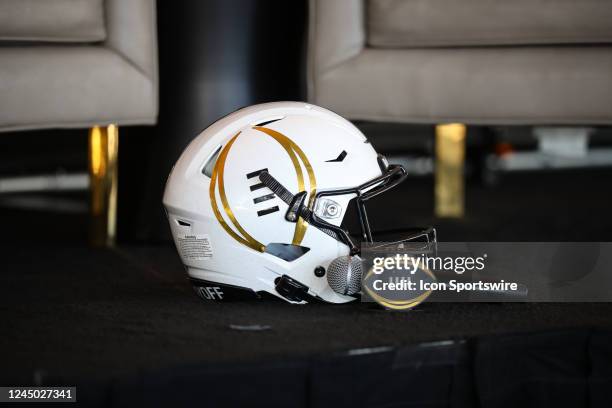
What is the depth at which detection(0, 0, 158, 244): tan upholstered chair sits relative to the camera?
5.18 ft

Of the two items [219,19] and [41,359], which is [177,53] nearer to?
[219,19]

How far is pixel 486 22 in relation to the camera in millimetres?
1701

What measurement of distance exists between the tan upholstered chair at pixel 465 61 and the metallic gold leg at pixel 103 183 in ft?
1.46

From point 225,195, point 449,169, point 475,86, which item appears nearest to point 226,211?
point 225,195

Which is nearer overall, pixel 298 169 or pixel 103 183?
pixel 298 169

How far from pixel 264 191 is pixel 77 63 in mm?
637

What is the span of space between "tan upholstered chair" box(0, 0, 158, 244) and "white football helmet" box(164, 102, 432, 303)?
1.62ft

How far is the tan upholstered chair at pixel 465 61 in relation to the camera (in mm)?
1664

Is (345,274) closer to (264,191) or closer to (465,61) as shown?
(264,191)

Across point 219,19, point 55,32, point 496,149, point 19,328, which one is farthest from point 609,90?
point 496,149

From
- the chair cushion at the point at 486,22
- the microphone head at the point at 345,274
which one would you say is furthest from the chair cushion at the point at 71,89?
the microphone head at the point at 345,274

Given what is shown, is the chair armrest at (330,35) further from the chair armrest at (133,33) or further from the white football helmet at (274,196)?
the white football helmet at (274,196)

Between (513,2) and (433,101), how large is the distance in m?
0.25

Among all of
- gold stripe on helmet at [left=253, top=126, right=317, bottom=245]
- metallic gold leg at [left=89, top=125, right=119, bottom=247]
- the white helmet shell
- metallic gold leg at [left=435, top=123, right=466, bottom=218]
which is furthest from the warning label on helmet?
metallic gold leg at [left=435, top=123, right=466, bottom=218]
